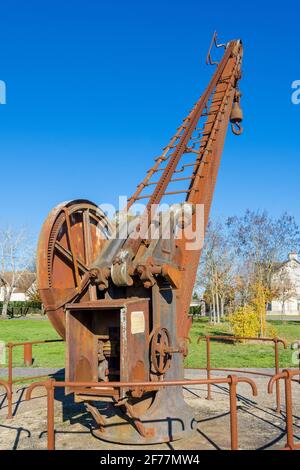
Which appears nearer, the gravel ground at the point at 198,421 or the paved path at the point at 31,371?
the gravel ground at the point at 198,421

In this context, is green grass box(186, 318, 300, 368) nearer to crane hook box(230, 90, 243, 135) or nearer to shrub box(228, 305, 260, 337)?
shrub box(228, 305, 260, 337)

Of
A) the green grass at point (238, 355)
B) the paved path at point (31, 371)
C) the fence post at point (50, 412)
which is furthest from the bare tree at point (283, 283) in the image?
the fence post at point (50, 412)

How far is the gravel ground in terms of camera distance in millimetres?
5637

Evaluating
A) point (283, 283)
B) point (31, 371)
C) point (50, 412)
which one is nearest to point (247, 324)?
point (31, 371)

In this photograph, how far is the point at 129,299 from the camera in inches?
208

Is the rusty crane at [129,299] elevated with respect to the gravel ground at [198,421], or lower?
elevated

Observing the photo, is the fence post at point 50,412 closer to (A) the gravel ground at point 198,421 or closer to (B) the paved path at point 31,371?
(A) the gravel ground at point 198,421

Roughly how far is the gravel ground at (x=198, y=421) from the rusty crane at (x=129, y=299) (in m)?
0.28

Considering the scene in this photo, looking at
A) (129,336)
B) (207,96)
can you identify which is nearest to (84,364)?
(129,336)

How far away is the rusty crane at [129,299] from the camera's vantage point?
200 inches

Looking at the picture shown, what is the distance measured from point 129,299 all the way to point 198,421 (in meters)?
2.52

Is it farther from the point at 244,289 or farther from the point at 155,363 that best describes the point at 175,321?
the point at 244,289

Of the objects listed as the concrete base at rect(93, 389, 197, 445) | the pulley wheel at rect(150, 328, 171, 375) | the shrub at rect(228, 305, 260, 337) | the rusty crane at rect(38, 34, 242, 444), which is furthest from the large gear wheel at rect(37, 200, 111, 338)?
the shrub at rect(228, 305, 260, 337)

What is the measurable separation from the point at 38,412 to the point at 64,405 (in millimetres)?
524
